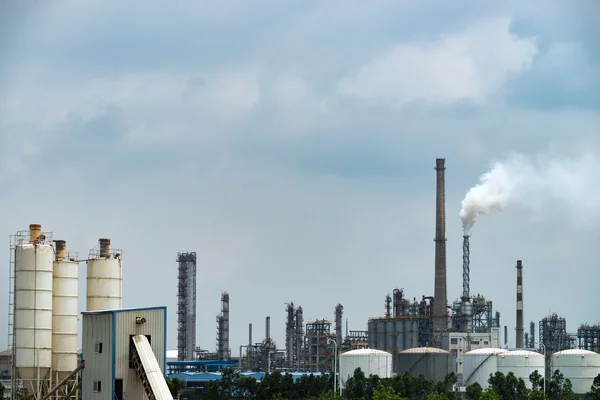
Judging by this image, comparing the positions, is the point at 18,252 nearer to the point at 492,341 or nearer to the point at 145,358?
the point at 145,358

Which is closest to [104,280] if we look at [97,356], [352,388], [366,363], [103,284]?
[103,284]

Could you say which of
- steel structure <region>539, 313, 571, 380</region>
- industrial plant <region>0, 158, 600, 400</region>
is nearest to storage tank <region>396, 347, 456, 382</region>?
industrial plant <region>0, 158, 600, 400</region>

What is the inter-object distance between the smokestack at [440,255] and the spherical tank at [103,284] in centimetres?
9223

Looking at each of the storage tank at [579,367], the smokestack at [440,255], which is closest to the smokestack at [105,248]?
the storage tank at [579,367]

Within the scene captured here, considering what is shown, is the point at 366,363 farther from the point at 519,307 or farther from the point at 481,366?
the point at 519,307

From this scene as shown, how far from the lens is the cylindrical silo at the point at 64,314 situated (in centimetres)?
6638

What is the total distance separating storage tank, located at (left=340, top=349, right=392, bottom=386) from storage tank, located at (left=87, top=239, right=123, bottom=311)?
5918cm

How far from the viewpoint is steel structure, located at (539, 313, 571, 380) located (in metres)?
196

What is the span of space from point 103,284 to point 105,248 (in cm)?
231

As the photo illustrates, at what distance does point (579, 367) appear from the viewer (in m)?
135

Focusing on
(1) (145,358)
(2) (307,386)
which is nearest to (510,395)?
(2) (307,386)

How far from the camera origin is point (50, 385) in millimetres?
65750

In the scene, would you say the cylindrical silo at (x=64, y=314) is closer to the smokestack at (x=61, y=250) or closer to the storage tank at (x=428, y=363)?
the smokestack at (x=61, y=250)

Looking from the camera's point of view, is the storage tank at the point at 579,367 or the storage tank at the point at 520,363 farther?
the storage tank at the point at 579,367
